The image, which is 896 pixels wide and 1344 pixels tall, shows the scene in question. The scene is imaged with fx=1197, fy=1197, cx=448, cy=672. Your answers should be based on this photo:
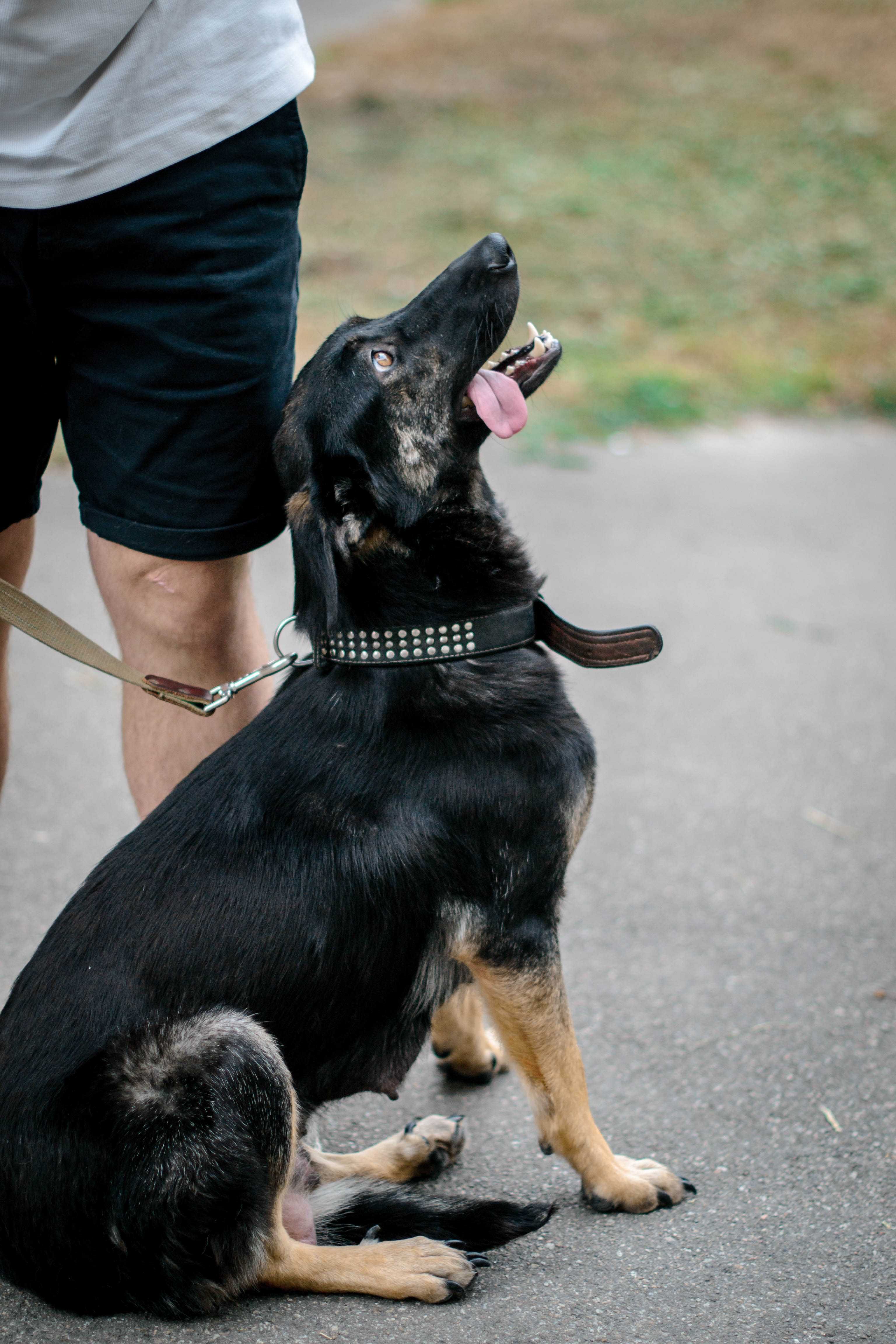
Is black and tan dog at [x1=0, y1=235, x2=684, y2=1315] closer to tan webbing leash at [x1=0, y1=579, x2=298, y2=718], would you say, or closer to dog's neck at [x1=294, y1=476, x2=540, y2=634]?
dog's neck at [x1=294, y1=476, x2=540, y2=634]

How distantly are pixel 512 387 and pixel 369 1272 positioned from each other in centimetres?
168

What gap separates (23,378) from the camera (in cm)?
230

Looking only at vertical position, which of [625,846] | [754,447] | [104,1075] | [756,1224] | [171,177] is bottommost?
[754,447]

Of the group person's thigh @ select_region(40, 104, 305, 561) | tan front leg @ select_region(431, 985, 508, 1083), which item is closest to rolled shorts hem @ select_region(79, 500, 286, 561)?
person's thigh @ select_region(40, 104, 305, 561)

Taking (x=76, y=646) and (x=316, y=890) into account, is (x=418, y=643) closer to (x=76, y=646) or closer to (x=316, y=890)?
(x=316, y=890)

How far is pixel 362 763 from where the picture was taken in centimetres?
218

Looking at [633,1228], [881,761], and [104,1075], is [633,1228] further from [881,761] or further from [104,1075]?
[881,761]

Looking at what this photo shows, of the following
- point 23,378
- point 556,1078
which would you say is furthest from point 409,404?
point 556,1078

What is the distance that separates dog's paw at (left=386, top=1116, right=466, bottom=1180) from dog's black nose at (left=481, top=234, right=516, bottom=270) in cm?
176

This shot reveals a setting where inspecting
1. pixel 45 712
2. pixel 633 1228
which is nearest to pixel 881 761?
pixel 633 1228

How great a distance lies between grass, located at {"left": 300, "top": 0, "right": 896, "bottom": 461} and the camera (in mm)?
7184

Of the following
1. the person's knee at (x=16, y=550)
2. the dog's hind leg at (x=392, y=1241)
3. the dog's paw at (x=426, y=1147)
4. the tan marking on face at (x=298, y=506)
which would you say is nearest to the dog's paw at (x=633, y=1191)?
the dog's hind leg at (x=392, y=1241)

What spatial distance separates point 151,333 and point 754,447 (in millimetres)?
4840

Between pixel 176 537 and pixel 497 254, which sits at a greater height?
pixel 497 254
